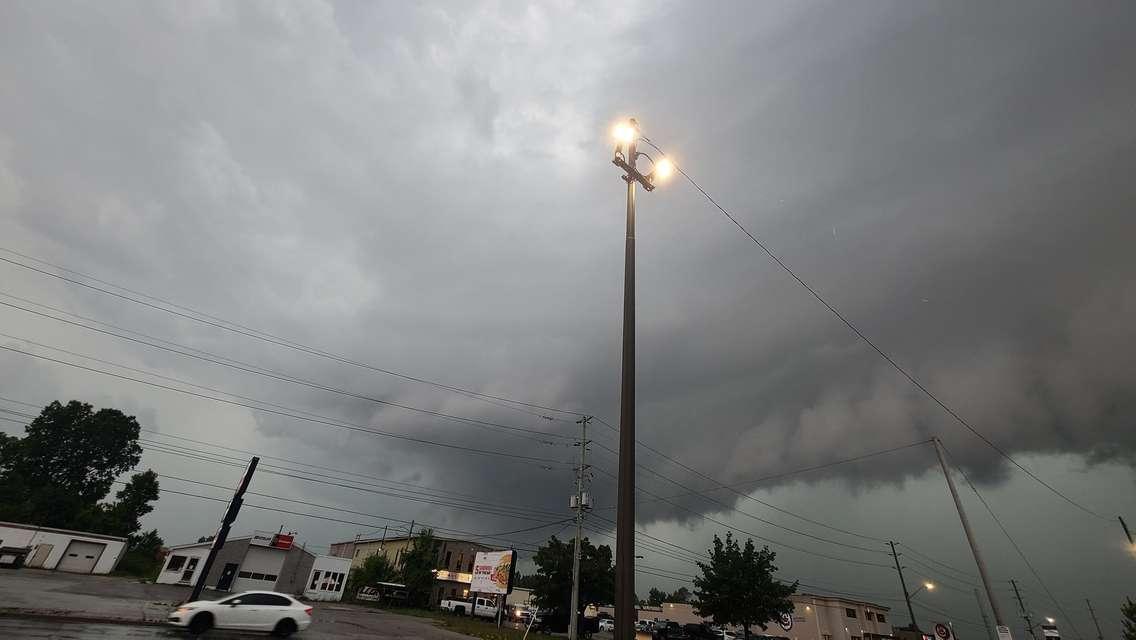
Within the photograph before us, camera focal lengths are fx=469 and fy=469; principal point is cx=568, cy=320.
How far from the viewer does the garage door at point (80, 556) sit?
168ft

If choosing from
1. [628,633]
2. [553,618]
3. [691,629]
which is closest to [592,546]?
[553,618]

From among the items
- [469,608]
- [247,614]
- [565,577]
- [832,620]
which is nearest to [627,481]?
[247,614]

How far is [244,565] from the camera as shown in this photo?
164 ft

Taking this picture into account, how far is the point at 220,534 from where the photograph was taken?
26.6 metres

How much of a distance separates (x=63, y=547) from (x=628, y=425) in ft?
244

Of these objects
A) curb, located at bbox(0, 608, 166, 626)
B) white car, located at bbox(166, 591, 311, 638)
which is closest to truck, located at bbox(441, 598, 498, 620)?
white car, located at bbox(166, 591, 311, 638)

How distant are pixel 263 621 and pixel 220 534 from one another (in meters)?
9.46

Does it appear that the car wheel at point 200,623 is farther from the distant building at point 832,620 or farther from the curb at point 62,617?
the distant building at point 832,620

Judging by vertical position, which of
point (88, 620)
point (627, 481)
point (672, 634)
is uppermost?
point (627, 481)

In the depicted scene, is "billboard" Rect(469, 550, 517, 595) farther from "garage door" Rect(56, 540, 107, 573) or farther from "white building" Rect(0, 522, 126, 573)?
"garage door" Rect(56, 540, 107, 573)

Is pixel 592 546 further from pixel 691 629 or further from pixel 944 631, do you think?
pixel 944 631

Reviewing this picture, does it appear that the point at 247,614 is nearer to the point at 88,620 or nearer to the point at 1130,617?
the point at 88,620

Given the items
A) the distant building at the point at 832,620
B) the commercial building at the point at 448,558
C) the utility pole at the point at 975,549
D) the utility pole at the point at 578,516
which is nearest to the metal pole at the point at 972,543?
the utility pole at the point at 975,549

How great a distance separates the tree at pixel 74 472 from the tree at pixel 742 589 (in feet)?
288
